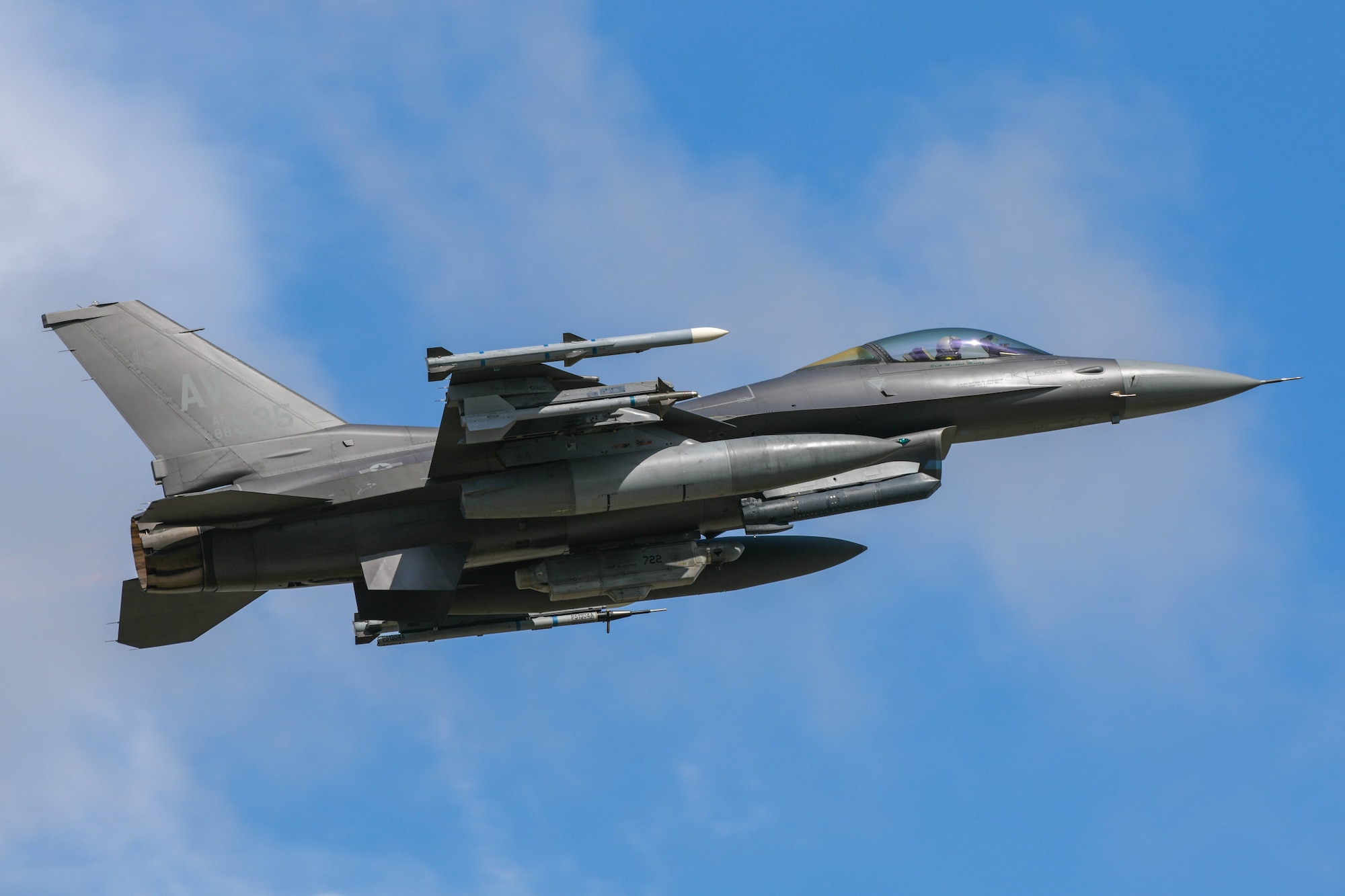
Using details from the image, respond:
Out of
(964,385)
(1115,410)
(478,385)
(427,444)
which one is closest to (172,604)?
(427,444)

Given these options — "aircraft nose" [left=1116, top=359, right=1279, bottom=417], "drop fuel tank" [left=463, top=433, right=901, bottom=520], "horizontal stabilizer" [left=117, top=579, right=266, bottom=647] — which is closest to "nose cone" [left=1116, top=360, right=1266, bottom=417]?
"aircraft nose" [left=1116, top=359, right=1279, bottom=417]

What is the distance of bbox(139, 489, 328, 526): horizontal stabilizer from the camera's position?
58.2ft

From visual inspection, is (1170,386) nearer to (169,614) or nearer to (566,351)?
(566,351)

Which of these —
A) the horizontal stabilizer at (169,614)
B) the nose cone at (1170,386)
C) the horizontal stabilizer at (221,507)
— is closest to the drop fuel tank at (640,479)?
the horizontal stabilizer at (221,507)

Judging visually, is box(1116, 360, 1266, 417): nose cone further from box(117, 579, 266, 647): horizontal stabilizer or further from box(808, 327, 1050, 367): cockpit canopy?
box(117, 579, 266, 647): horizontal stabilizer

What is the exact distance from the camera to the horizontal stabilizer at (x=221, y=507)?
699 inches

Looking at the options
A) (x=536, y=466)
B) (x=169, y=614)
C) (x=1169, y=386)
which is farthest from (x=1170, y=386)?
(x=169, y=614)

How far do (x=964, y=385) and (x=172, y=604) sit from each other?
1080 cm

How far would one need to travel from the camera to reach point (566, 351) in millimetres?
16812

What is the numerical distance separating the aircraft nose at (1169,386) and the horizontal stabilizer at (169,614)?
1188 cm

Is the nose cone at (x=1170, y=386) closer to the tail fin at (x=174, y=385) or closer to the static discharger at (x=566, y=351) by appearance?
the static discharger at (x=566, y=351)

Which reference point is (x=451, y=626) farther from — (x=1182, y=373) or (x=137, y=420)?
(x=1182, y=373)

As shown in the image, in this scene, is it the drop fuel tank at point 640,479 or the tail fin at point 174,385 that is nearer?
the drop fuel tank at point 640,479

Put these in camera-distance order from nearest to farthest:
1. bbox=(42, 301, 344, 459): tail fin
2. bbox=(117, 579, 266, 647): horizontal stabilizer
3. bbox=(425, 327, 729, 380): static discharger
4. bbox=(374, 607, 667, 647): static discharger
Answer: bbox=(425, 327, 729, 380): static discharger
bbox=(42, 301, 344, 459): tail fin
bbox=(117, 579, 266, 647): horizontal stabilizer
bbox=(374, 607, 667, 647): static discharger
